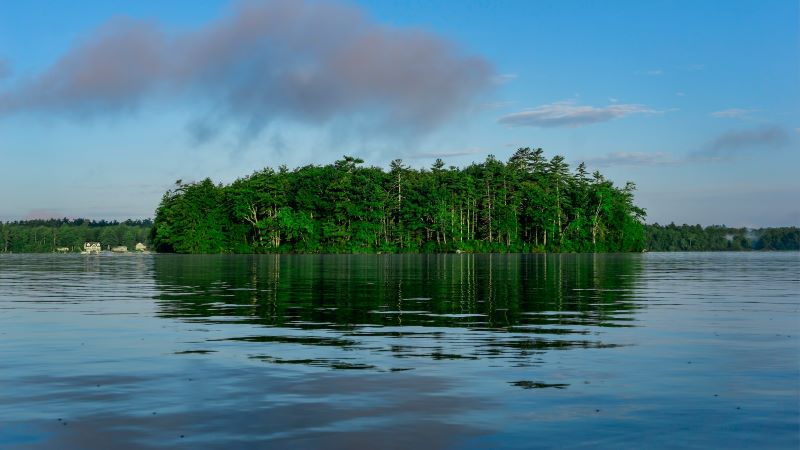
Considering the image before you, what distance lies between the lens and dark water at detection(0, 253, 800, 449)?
12156mm

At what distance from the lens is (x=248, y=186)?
19325 cm

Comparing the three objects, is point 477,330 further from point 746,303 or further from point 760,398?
point 746,303

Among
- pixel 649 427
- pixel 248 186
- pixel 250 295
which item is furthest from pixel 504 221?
pixel 649 427

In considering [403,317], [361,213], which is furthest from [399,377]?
[361,213]

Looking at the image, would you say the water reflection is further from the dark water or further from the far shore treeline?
the far shore treeline

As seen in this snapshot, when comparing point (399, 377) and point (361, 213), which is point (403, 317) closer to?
point (399, 377)

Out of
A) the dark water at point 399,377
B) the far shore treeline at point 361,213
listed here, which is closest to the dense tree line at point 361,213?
the far shore treeline at point 361,213

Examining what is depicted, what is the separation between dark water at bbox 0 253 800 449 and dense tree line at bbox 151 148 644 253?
151336 millimetres

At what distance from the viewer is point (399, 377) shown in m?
16.7

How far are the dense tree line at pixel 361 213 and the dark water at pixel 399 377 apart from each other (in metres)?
151

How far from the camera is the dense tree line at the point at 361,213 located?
18562 centimetres

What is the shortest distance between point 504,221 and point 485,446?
182777 millimetres

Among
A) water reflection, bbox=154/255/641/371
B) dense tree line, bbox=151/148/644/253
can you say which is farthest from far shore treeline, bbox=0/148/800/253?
water reflection, bbox=154/255/641/371

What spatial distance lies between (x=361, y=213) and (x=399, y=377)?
168 m
